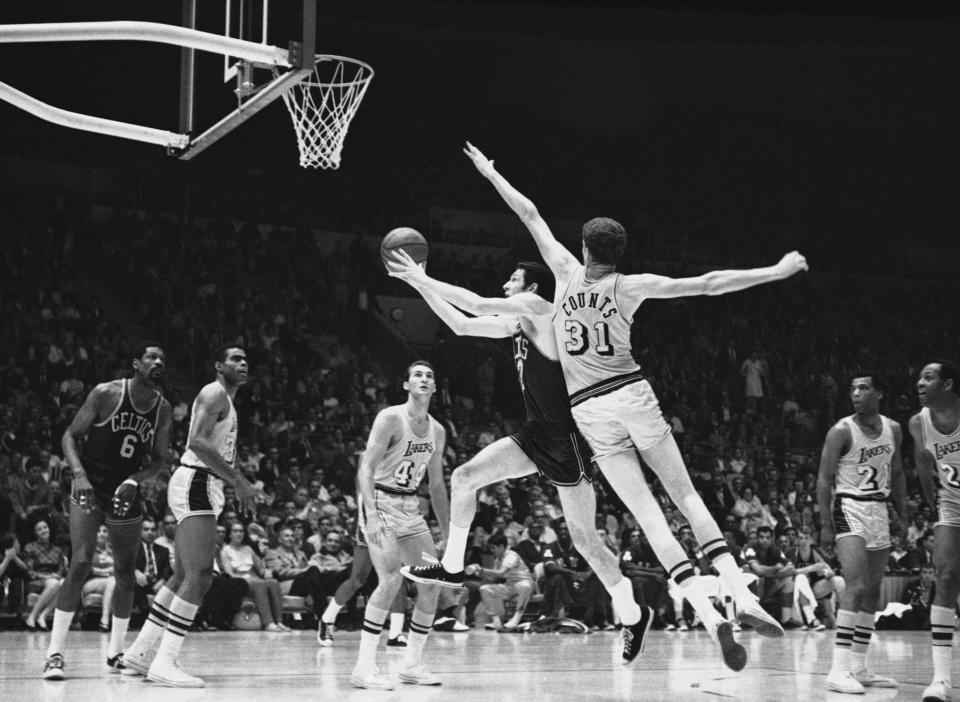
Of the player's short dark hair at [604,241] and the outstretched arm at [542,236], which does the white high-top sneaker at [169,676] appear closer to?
the outstretched arm at [542,236]

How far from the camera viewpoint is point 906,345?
81.3ft

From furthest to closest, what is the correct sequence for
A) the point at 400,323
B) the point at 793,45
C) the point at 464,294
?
the point at 793,45 → the point at 400,323 → the point at 464,294

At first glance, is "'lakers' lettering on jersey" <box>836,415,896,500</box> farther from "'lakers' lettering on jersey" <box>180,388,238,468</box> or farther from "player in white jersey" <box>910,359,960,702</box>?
"'lakers' lettering on jersey" <box>180,388,238,468</box>

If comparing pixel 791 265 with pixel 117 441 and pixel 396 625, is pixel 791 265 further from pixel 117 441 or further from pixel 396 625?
pixel 396 625

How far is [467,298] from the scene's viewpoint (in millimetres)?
6504

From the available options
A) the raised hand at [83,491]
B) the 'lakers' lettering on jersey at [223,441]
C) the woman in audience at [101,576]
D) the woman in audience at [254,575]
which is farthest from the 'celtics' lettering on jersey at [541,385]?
the woman in audience at [101,576]

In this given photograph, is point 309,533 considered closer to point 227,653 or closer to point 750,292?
point 227,653

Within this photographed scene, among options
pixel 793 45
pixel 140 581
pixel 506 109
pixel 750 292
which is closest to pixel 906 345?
pixel 750 292

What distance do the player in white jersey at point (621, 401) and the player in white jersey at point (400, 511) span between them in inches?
72.1

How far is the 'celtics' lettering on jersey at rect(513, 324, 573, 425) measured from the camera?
Result: 7.19 m

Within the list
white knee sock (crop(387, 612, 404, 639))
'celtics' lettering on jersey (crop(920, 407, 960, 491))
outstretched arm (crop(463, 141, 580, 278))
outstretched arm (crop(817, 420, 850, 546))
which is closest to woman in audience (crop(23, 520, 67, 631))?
white knee sock (crop(387, 612, 404, 639))

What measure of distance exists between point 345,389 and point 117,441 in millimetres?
11113

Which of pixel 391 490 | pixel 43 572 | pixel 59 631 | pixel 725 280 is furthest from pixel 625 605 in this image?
pixel 43 572

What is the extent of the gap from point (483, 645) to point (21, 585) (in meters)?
5.15
